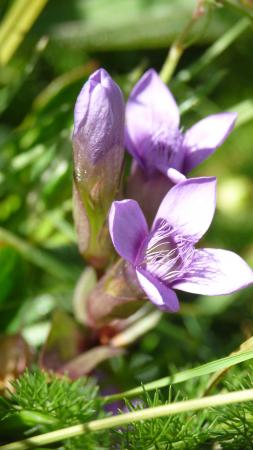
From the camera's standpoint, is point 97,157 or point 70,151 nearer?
point 97,157

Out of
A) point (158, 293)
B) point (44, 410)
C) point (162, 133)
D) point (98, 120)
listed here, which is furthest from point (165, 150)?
point (44, 410)

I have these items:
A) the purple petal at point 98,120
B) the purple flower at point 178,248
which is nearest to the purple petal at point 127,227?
the purple flower at point 178,248

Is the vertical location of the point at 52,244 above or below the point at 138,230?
below

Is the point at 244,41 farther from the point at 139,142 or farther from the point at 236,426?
the point at 236,426

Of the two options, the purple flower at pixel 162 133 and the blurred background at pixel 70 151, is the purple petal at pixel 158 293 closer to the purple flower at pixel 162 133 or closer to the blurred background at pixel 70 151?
the purple flower at pixel 162 133

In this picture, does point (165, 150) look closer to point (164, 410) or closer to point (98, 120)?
point (98, 120)

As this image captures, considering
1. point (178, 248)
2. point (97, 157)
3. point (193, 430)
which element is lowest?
point (193, 430)

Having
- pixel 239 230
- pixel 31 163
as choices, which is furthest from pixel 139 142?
pixel 239 230

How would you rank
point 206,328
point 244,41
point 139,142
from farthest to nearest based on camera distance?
point 244,41, point 206,328, point 139,142
